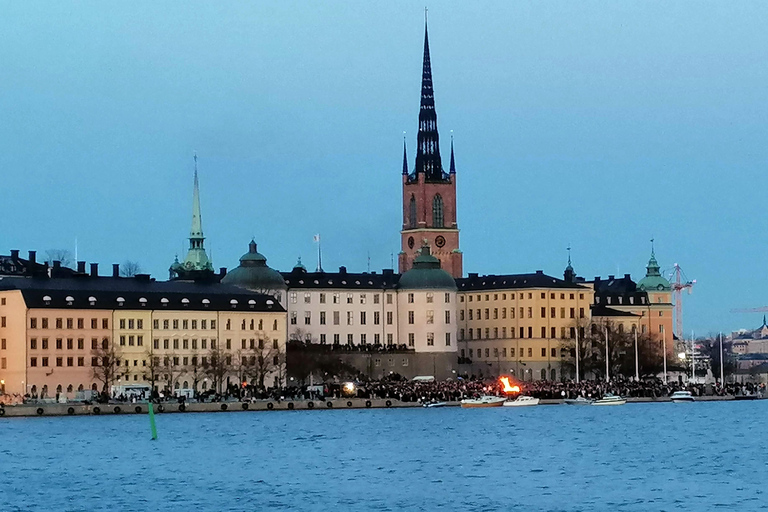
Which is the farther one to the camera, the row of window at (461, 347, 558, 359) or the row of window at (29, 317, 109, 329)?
the row of window at (461, 347, 558, 359)

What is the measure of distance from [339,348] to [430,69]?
4572cm

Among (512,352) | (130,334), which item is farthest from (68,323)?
(512,352)

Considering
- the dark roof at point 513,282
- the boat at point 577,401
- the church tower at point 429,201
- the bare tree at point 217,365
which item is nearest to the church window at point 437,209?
the church tower at point 429,201

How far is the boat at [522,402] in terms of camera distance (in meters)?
126

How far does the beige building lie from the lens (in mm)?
125000

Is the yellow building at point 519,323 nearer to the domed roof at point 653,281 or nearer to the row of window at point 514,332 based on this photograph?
the row of window at point 514,332

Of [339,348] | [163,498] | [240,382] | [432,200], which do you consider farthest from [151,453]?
[432,200]

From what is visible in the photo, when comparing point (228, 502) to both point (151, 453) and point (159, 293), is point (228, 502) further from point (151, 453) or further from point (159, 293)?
point (159, 293)

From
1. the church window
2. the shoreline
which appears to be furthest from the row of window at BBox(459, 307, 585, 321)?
the shoreline

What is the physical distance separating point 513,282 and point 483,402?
42.0 metres

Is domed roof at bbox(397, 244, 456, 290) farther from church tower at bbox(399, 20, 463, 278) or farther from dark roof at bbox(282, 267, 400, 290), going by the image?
church tower at bbox(399, 20, 463, 278)

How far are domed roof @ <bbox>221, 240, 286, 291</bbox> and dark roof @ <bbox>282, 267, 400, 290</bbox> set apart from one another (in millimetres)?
3226

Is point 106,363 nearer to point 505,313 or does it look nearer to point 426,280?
point 426,280

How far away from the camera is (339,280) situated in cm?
15988
